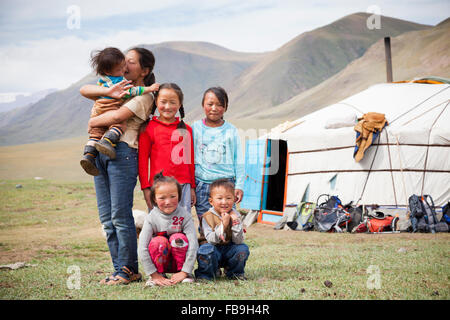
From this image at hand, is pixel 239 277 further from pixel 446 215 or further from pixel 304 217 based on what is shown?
pixel 446 215

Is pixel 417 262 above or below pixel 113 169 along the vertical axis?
below

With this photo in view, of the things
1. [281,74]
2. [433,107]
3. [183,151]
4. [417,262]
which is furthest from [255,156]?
[281,74]

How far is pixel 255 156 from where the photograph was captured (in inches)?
364

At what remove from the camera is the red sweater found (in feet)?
10.5

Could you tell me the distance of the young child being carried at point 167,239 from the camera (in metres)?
3.00

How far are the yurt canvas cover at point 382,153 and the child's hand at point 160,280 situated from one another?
5631 millimetres

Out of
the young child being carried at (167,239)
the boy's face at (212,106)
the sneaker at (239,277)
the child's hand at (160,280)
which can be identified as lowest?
the sneaker at (239,277)

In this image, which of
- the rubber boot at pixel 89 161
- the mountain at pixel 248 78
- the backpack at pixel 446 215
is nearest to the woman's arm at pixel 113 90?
the rubber boot at pixel 89 161

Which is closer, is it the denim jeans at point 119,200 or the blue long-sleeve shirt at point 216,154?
the denim jeans at point 119,200

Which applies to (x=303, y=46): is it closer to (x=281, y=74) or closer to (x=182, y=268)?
(x=281, y=74)

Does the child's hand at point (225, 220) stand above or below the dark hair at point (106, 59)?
below

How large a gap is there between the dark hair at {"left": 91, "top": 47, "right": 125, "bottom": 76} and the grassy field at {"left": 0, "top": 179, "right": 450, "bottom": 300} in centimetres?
146

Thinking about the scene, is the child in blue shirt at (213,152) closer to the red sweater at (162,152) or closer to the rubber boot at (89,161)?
the red sweater at (162,152)
